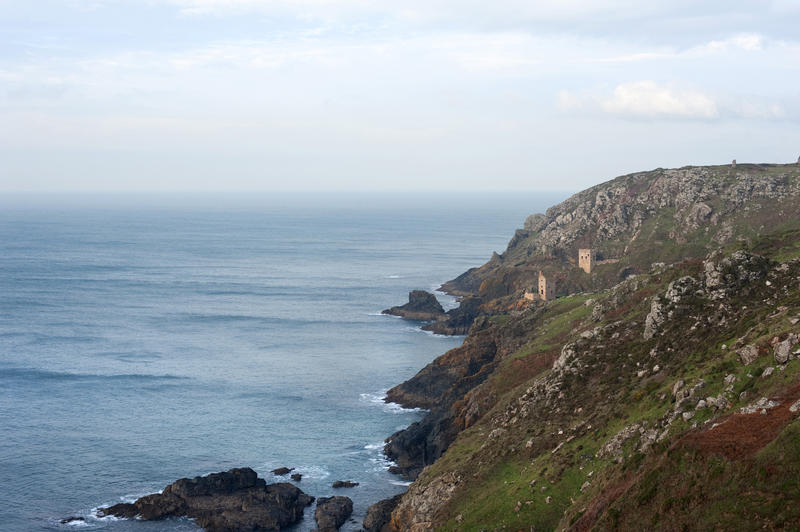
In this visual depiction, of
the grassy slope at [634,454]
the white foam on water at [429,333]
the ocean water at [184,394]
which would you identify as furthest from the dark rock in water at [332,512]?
the white foam on water at [429,333]

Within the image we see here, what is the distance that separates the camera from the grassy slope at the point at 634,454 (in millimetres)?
31797

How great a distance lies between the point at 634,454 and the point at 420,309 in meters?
110

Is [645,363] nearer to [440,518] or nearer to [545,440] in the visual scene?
[545,440]

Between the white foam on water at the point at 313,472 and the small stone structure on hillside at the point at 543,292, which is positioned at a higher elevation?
the small stone structure on hillside at the point at 543,292

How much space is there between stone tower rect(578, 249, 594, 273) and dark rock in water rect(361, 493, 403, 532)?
305 feet

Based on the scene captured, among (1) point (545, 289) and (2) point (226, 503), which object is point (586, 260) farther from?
(2) point (226, 503)

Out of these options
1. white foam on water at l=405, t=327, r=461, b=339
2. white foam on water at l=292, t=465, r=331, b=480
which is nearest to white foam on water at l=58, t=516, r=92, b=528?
white foam on water at l=292, t=465, r=331, b=480

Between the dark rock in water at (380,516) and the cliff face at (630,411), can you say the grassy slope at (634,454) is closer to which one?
the cliff face at (630,411)

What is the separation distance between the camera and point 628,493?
118 feet

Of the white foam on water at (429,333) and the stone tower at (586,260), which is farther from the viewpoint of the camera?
the stone tower at (586,260)

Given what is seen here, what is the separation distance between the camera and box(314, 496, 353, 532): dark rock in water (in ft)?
202

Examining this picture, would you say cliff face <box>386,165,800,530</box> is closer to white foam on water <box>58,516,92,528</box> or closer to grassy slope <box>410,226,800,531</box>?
grassy slope <box>410,226,800,531</box>

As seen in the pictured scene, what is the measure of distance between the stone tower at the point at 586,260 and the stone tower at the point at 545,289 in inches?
418

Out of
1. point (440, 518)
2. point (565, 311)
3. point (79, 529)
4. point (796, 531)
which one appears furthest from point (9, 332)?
point (796, 531)
